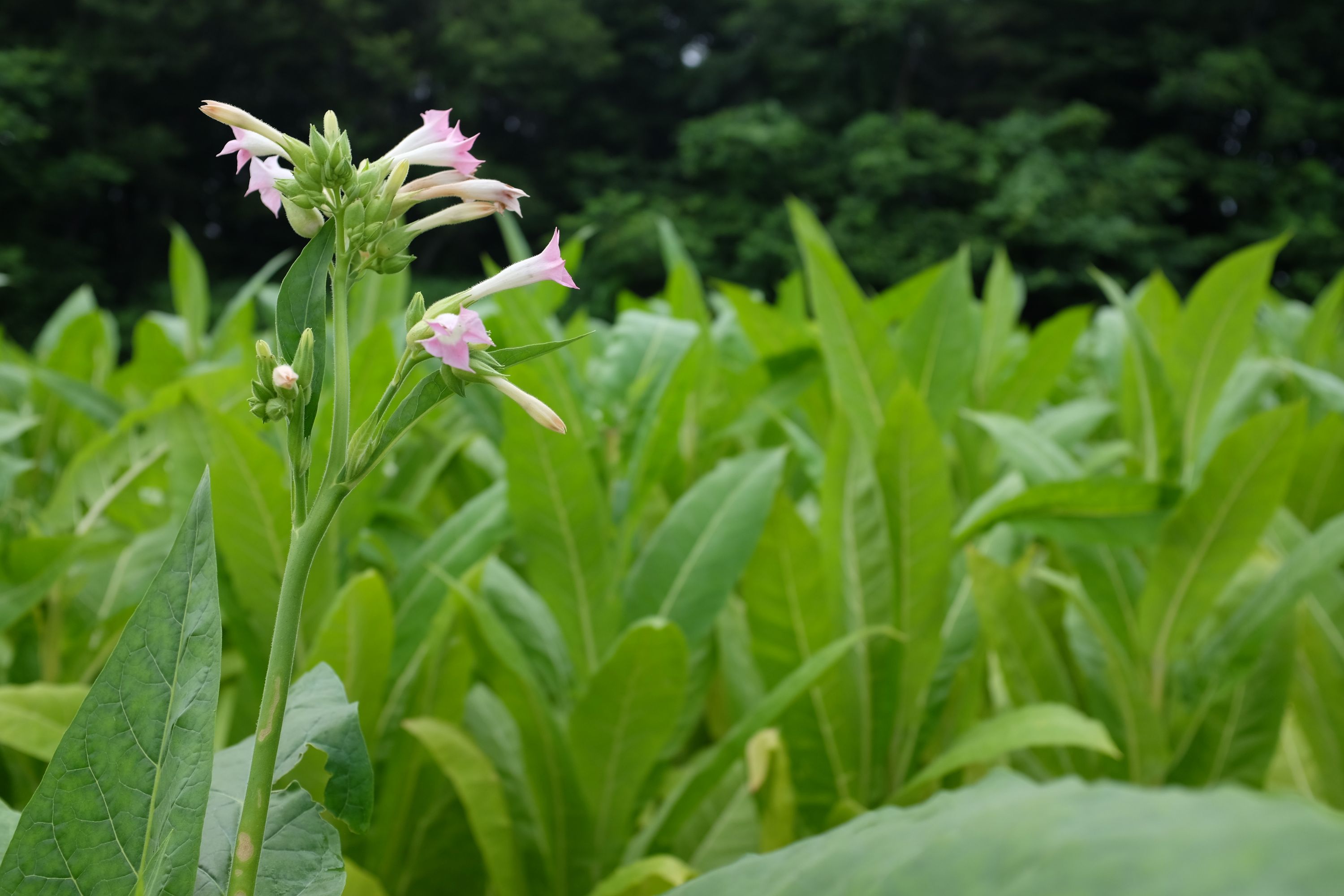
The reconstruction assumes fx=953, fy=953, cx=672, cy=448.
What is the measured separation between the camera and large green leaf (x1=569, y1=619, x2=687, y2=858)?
73 cm

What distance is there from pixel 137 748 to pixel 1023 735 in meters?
0.66

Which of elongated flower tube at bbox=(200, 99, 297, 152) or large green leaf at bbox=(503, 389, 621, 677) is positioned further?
large green leaf at bbox=(503, 389, 621, 677)

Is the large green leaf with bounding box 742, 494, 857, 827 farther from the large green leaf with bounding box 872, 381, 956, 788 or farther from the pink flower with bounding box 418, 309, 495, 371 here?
the pink flower with bounding box 418, 309, 495, 371

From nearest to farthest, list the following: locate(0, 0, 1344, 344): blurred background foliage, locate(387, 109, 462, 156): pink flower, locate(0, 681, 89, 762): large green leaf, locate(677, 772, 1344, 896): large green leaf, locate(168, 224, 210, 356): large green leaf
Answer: locate(677, 772, 1344, 896): large green leaf → locate(387, 109, 462, 156): pink flower → locate(0, 681, 89, 762): large green leaf → locate(168, 224, 210, 356): large green leaf → locate(0, 0, 1344, 344): blurred background foliage

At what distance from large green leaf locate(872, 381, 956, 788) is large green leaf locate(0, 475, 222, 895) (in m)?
0.65

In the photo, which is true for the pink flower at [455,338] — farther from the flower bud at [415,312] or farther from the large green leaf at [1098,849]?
the large green leaf at [1098,849]

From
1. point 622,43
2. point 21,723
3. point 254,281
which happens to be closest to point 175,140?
point 622,43

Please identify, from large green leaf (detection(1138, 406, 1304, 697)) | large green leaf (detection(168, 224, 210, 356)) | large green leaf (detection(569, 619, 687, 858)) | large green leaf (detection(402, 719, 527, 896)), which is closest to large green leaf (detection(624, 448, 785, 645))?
large green leaf (detection(569, 619, 687, 858))

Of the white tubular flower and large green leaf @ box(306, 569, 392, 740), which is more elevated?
the white tubular flower

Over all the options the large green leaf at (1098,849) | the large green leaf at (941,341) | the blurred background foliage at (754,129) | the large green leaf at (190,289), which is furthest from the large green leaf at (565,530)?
the blurred background foliage at (754,129)

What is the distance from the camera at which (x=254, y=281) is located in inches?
69.9

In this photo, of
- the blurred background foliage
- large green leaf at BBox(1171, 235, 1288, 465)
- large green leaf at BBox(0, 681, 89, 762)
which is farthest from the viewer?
the blurred background foliage

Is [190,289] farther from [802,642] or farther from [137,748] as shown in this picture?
[137,748]

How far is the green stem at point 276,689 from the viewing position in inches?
11.6
